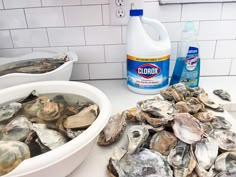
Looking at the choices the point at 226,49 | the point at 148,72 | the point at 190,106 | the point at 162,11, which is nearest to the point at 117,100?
the point at 148,72

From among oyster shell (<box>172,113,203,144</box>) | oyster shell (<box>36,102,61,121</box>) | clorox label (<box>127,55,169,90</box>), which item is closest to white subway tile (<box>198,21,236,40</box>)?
clorox label (<box>127,55,169,90</box>)

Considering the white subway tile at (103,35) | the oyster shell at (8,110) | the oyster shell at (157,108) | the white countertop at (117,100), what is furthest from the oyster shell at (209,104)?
the oyster shell at (8,110)

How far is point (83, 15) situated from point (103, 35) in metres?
0.10

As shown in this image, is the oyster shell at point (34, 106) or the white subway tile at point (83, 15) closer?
the oyster shell at point (34, 106)

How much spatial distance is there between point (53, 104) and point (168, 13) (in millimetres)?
494

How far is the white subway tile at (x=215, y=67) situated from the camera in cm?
79

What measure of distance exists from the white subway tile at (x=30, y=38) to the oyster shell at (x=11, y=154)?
19.1 inches

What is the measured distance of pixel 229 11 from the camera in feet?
2.35

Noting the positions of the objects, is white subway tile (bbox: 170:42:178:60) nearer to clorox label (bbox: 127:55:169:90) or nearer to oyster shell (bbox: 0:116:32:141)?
clorox label (bbox: 127:55:169:90)

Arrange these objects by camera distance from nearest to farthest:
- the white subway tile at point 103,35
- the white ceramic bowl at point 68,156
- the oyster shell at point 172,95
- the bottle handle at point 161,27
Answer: the white ceramic bowl at point 68,156, the oyster shell at point 172,95, the bottle handle at point 161,27, the white subway tile at point 103,35

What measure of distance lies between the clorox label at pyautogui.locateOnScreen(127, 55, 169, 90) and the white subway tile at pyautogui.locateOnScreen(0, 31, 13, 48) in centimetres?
46

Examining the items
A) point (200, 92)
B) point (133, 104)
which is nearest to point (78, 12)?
point (133, 104)

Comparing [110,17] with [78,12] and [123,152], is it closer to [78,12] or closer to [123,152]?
[78,12]

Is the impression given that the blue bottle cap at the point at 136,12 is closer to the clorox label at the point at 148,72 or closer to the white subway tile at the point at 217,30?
the clorox label at the point at 148,72
